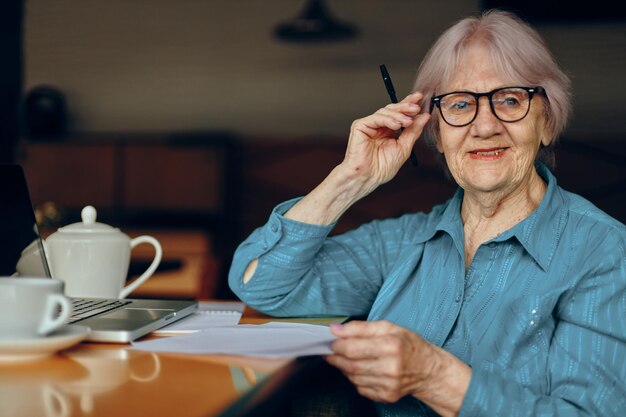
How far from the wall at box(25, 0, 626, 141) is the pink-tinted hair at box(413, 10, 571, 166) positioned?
9.68ft

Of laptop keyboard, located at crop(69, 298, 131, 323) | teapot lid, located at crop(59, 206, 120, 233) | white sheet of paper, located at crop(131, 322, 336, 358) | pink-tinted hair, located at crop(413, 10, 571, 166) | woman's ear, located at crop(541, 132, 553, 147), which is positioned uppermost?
pink-tinted hair, located at crop(413, 10, 571, 166)

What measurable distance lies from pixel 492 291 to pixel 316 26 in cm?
347

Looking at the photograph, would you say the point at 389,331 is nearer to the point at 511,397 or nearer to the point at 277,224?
the point at 511,397

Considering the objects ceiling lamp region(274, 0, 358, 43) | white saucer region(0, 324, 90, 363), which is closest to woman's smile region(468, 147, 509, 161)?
white saucer region(0, 324, 90, 363)

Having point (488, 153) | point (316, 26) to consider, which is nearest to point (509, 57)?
point (488, 153)

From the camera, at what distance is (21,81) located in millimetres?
5148

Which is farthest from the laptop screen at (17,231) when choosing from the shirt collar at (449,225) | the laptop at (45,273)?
the shirt collar at (449,225)

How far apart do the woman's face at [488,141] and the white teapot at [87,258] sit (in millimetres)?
724

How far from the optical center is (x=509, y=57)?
154 cm

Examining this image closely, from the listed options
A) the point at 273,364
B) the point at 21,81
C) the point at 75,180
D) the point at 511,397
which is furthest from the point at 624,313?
the point at 21,81

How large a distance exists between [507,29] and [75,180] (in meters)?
3.69

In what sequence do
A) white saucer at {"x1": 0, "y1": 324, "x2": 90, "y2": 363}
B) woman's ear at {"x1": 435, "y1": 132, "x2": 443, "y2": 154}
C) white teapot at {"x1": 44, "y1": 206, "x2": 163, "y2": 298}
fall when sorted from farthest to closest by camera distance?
woman's ear at {"x1": 435, "y1": 132, "x2": 443, "y2": 154} < white teapot at {"x1": 44, "y1": 206, "x2": 163, "y2": 298} < white saucer at {"x1": 0, "y1": 324, "x2": 90, "y2": 363}

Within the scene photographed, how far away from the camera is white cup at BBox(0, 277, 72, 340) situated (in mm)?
959

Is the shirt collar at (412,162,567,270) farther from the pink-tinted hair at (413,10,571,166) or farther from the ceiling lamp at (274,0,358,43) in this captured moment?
the ceiling lamp at (274,0,358,43)
